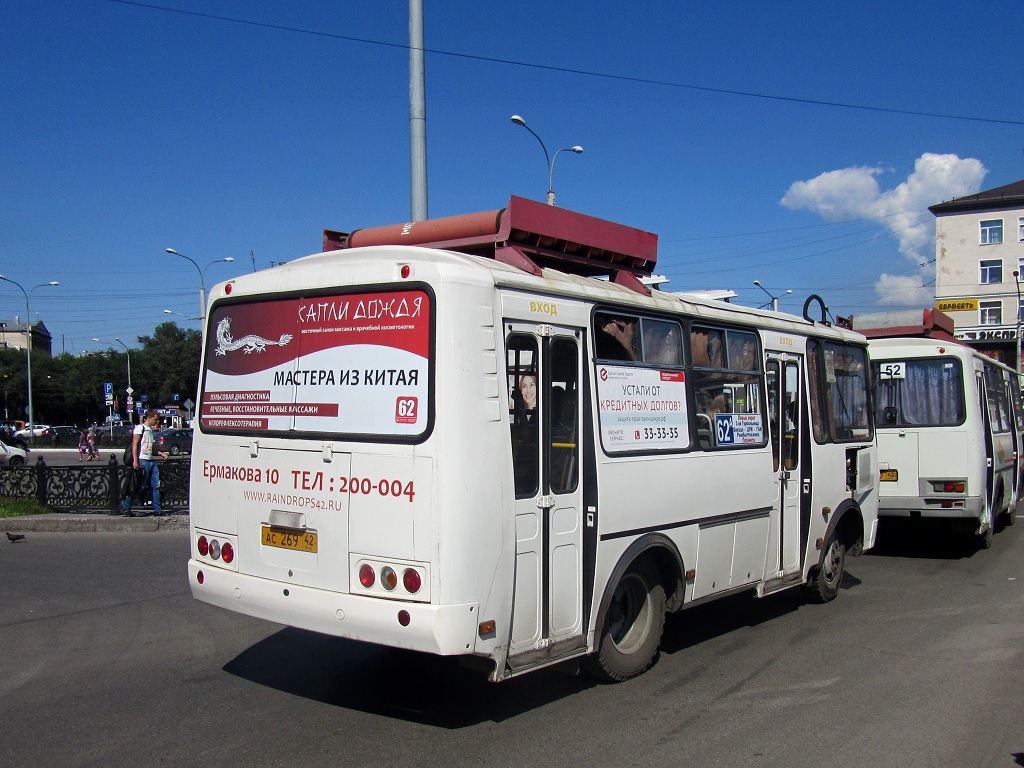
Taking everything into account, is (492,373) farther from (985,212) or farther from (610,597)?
(985,212)

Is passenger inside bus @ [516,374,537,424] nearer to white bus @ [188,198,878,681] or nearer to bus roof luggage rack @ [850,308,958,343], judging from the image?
white bus @ [188,198,878,681]

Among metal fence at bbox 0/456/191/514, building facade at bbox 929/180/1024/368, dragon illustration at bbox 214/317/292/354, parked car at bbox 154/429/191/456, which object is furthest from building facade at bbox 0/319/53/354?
dragon illustration at bbox 214/317/292/354

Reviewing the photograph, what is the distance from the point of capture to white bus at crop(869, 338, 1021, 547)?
11125 millimetres

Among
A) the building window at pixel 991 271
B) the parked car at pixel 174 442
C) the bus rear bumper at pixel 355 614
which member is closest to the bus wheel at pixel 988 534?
the bus rear bumper at pixel 355 614

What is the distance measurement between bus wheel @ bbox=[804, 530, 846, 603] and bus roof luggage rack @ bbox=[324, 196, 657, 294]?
11.8 ft

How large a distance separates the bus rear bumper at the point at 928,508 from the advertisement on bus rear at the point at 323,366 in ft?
28.8

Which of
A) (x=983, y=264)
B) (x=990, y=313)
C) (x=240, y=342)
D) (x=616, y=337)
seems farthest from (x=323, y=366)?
(x=983, y=264)

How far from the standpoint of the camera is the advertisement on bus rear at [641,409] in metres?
5.64

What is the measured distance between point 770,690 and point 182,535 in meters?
9.73

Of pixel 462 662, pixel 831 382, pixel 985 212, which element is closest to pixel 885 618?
pixel 831 382

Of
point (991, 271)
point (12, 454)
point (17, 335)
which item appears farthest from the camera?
point (17, 335)

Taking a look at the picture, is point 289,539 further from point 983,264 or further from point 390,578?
point 983,264

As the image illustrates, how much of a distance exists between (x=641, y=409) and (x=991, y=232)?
61987 mm

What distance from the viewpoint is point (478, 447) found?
182 inches
